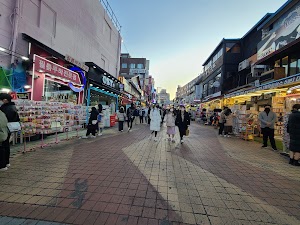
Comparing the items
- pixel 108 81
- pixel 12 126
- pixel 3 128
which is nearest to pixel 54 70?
pixel 12 126

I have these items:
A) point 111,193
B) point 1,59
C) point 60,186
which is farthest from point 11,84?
point 111,193

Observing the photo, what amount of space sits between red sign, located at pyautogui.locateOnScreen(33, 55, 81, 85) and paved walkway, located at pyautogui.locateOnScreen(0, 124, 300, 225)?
15.9 ft

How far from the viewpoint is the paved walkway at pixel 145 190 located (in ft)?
8.62

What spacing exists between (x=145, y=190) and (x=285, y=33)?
1482 cm

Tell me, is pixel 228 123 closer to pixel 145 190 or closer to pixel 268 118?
pixel 268 118

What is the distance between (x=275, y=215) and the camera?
276 cm

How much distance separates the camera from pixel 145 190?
3436 millimetres

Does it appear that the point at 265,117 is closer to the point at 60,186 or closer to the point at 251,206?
the point at 251,206

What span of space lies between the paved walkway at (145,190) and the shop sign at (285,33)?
1029cm

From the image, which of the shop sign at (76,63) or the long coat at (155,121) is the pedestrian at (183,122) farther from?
the shop sign at (76,63)

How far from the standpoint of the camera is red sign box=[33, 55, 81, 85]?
844 cm

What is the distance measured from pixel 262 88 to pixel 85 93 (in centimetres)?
1205

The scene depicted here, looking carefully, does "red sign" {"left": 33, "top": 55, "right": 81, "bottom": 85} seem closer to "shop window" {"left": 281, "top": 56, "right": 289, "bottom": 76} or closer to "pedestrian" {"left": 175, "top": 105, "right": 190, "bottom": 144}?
"pedestrian" {"left": 175, "top": 105, "right": 190, "bottom": 144}

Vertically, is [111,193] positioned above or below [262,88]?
below
